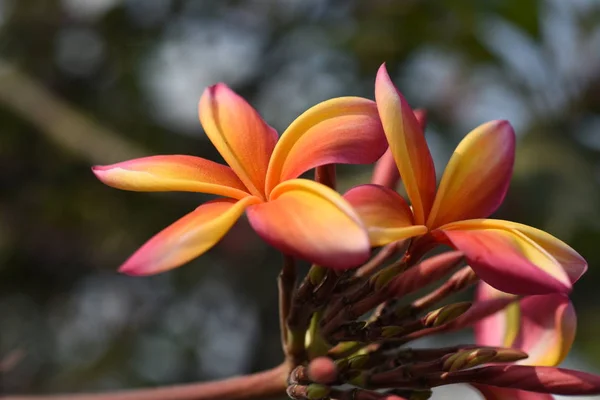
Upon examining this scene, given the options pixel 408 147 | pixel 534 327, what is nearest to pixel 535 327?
pixel 534 327

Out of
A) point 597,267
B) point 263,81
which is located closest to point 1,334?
point 263,81

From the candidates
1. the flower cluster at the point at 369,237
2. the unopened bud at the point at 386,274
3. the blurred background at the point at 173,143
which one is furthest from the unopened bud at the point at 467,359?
the blurred background at the point at 173,143

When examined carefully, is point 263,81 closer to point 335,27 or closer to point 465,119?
point 335,27

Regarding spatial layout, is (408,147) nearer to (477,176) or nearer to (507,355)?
(477,176)

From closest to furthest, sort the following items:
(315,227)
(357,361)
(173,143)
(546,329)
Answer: (315,227) → (357,361) → (546,329) → (173,143)

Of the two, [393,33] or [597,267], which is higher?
[393,33]

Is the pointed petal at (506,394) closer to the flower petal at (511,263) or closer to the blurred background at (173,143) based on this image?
the flower petal at (511,263)
